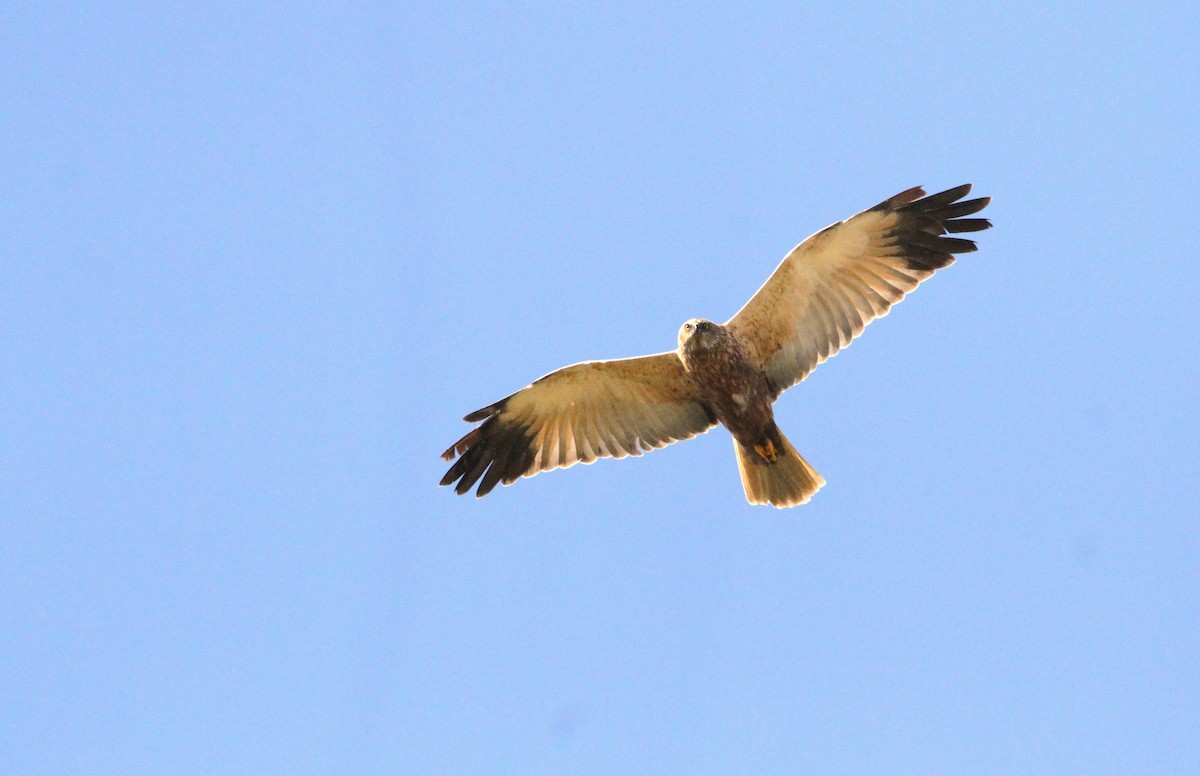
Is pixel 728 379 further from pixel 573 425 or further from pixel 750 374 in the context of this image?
pixel 573 425

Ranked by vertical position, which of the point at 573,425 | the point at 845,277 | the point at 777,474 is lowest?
the point at 777,474

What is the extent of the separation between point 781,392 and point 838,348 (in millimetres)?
606

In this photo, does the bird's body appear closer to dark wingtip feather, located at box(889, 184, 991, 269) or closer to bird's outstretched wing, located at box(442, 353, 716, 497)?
bird's outstretched wing, located at box(442, 353, 716, 497)

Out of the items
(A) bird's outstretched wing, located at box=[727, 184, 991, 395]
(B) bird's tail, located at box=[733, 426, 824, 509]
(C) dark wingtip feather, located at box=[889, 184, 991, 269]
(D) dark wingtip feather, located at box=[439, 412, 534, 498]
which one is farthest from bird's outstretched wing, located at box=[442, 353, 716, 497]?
(C) dark wingtip feather, located at box=[889, 184, 991, 269]

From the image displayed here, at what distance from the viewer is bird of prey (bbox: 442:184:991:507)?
514 inches

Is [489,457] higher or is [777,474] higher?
[489,457]

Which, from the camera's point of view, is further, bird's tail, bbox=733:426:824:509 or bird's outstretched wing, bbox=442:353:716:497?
bird's outstretched wing, bbox=442:353:716:497

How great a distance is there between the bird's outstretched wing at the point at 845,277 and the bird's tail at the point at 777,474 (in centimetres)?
51

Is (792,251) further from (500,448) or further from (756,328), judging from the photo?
(500,448)

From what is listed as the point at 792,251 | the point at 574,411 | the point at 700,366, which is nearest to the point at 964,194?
the point at 792,251

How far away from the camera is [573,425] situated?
1389 cm

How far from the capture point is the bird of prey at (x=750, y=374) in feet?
42.9

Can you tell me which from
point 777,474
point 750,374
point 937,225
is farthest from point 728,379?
point 937,225

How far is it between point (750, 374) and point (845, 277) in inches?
45.4
